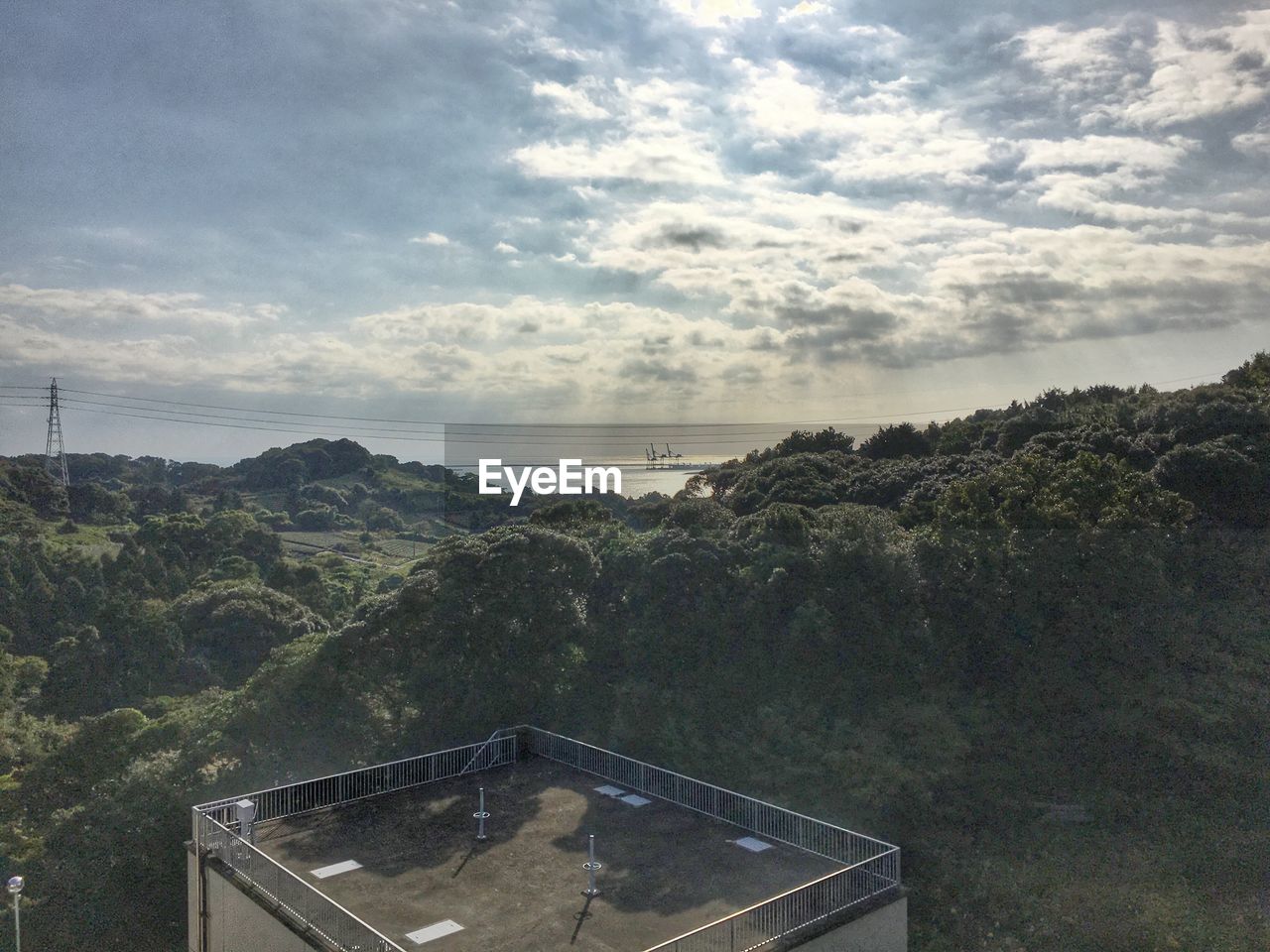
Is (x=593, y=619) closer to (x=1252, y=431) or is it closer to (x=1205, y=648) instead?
(x=1205, y=648)

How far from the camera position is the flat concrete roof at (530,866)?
12.8 meters

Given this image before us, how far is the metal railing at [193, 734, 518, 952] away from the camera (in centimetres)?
1230

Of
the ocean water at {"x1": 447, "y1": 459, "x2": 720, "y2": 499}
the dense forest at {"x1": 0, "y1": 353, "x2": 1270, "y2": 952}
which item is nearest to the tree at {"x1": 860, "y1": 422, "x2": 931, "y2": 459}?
the ocean water at {"x1": 447, "y1": 459, "x2": 720, "y2": 499}

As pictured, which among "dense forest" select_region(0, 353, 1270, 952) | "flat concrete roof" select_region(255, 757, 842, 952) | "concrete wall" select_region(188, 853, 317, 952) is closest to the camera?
"flat concrete roof" select_region(255, 757, 842, 952)

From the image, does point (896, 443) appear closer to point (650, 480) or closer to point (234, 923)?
point (650, 480)

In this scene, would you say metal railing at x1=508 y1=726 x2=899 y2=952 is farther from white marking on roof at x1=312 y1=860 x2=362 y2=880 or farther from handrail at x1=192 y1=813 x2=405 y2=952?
white marking on roof at x1=312 y1=860 x2=362 y2=880

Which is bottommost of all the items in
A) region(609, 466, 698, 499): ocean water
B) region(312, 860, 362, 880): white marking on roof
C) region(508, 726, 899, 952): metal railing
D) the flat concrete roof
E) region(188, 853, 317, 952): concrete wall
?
region(188, 853, 317, 952): concrete wall

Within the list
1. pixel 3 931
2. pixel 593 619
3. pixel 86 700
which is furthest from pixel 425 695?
pixel 86 700

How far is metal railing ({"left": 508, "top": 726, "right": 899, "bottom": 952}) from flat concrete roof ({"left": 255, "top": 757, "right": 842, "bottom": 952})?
292 millimetres

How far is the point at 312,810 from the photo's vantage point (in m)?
17.1

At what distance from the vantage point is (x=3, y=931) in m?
22.8

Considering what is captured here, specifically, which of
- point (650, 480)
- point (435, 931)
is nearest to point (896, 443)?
point (650, 480)

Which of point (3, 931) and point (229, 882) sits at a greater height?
point (229, 882)

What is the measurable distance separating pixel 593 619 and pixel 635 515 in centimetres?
1743
